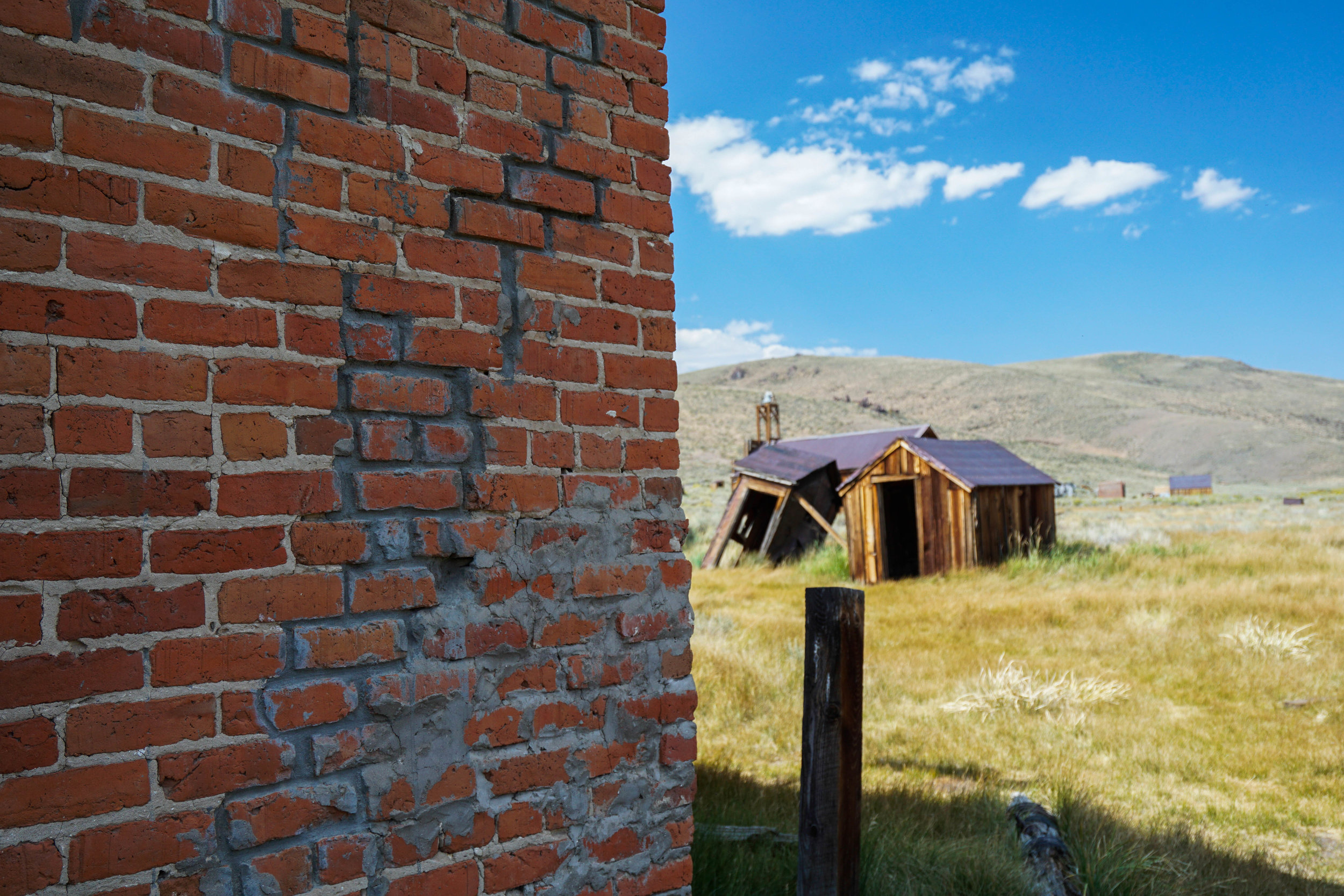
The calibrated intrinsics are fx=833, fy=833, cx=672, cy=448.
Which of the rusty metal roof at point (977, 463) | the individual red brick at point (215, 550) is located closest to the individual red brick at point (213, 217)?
the individual red brick at point (215, 550)

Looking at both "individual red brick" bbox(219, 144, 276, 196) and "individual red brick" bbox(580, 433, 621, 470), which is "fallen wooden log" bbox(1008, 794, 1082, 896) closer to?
"individual red brick" bbox(580, 433, 621, 470)

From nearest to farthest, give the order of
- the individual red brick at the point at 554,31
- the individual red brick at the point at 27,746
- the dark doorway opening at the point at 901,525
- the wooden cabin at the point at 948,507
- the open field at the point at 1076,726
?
the individual red brick at the point at 27,746 → the individual red brick at the point at 554,31 → the open field at the point at 1076,726 → the wooden cabin at the point at 948,507 → the dark doorway opening at the point at 901,525

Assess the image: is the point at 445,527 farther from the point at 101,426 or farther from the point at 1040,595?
the point at 1040,595

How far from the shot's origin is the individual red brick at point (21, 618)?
1431 mm

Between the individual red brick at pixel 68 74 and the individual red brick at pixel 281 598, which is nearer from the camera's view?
the individual red brick at pixel 68 74

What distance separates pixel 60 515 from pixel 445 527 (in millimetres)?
717

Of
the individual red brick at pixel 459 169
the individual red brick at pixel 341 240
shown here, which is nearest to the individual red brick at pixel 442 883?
the individual red brick at pixel 341 240

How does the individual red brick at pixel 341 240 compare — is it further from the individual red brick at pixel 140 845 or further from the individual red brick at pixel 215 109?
the individual red brick at pixel 140 845

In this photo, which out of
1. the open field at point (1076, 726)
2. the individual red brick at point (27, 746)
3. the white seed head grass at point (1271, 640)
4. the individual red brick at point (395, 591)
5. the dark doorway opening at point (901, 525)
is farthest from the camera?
the dark doorway opening at point (901, 525)

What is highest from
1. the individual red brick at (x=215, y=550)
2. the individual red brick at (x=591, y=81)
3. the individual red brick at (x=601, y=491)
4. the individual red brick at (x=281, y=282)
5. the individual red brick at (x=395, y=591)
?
the individual red brick at (x=591, y=81)

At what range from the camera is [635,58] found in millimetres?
2287

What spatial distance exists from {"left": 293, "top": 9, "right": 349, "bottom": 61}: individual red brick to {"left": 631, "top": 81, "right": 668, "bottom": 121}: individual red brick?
30.3 inches

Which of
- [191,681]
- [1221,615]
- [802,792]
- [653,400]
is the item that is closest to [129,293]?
[191,681]

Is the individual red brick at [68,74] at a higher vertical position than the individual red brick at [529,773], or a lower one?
higher
